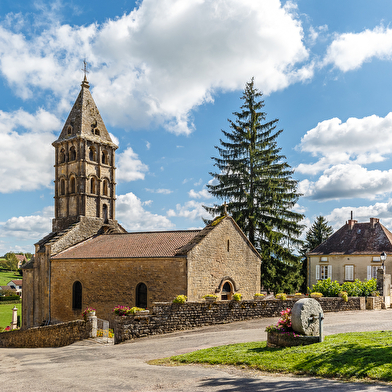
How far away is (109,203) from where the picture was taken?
117ft

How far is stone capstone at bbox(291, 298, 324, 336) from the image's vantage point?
415 inches

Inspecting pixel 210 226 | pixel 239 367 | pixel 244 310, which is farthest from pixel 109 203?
pixel 239 367

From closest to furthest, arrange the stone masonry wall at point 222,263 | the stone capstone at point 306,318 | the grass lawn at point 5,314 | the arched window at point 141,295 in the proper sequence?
the stone capstone at point 306,318, the stone masonry wall at point 222,263, the arched window at point 141,295, the grass lawn at point 5,314

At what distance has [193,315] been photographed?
17656 millimetres

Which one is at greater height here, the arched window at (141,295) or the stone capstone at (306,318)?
the stone capstone at (306,318)

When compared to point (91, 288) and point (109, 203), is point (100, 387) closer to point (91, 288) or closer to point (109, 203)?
point (91, 288)

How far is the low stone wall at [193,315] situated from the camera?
52.4ft

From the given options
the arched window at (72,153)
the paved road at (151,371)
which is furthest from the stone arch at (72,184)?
the paved road at (151,371)

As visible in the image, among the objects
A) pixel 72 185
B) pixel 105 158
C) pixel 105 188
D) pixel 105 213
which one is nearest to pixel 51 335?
pixel 105 213

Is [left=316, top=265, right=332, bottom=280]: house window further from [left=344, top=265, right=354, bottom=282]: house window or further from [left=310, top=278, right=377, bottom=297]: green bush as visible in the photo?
[left=310, top=278, right=377, bottom=297]: green bush

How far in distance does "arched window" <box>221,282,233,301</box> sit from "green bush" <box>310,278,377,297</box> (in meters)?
5.20

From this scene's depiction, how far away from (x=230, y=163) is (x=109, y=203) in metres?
12.2

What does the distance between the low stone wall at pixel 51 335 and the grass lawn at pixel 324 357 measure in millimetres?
8648

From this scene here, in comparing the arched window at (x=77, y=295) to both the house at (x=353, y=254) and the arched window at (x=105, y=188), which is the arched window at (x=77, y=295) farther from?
the house at (x=353, y=254)
